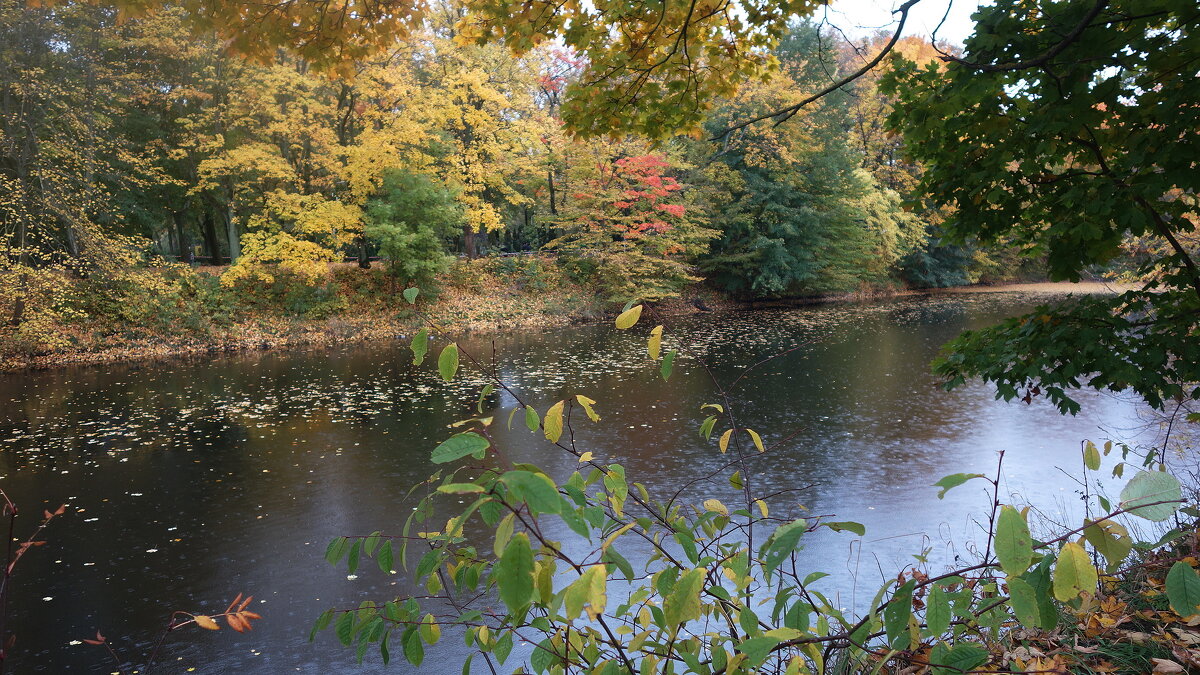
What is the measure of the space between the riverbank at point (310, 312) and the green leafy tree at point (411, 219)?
4.12ft

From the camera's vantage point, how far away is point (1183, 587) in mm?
1185

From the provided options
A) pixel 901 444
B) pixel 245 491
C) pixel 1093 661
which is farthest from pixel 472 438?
pixel 901 444

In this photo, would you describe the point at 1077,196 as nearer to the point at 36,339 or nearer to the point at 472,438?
the point at 472,438

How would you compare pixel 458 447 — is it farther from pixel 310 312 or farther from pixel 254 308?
pixel 254 308

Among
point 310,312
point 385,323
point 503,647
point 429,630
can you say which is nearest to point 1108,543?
point 503,647

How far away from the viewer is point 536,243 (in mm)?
30297

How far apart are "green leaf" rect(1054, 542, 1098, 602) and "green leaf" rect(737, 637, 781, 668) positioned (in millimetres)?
456

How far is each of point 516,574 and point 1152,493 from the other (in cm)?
106

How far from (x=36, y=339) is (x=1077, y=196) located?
18.7 metres

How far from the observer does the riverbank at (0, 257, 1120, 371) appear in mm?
16922

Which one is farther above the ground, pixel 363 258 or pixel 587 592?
pixel 363 258

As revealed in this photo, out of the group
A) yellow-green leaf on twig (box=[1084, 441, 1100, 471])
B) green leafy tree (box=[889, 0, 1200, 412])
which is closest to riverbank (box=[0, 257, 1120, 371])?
green leafy tree (box=[889, 0, 1200, 412])

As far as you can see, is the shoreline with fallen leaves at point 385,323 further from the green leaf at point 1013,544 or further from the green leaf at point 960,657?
the green leaf at point 1013,544

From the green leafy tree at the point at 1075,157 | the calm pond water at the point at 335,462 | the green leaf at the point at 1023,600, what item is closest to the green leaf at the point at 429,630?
the green leaf at the point at 1023,600
